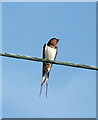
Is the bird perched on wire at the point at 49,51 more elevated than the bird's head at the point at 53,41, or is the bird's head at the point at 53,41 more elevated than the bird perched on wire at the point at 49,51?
the bird's head at the point at 53,41

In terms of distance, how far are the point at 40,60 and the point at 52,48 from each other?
17.0ft

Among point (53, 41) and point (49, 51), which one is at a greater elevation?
point (53, 41)

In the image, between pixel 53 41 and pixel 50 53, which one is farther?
pixel 53 41

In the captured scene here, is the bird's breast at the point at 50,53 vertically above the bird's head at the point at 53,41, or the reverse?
the bird's head at the point at 53,41

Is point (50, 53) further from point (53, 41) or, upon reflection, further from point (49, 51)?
point (53, 41)

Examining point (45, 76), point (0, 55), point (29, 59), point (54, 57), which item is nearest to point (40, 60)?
point (29, 59)

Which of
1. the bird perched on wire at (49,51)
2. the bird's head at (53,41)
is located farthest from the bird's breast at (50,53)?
the bird's head at (53,41)

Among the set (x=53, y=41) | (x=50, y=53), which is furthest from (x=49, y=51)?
(x=53, y=41)

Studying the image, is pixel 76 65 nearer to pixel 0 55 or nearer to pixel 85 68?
A: pixel 85 68

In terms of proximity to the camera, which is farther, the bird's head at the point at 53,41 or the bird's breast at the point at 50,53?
the bird's head at the point at 53,41

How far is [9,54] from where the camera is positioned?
9.83 feet

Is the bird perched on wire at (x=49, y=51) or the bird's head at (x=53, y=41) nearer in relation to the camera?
the bird perched on wire at (x=49, y=51)

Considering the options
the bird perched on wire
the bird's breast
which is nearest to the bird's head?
the bird perched on wire

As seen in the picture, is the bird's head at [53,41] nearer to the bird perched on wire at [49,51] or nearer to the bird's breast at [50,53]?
the bird perched on wire at [49,51]
